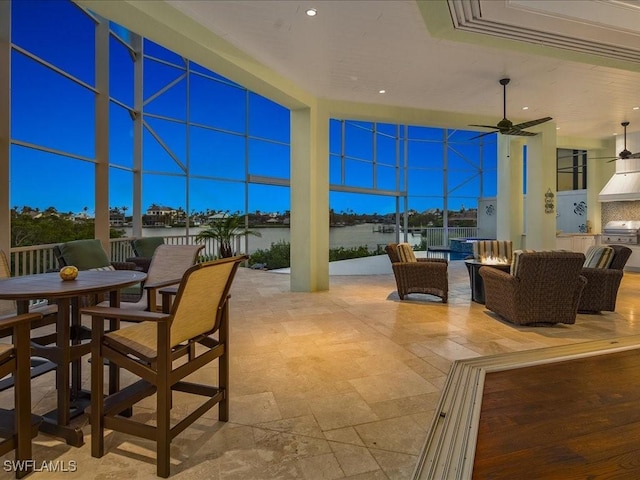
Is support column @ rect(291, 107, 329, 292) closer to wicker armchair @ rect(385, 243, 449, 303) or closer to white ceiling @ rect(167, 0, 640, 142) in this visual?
white ceiling @ rect(167, 0, 640, 142)

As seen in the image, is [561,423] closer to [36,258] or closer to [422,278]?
[422,278]

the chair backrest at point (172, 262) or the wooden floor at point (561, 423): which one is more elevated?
the chair backrest at point (172, 262)

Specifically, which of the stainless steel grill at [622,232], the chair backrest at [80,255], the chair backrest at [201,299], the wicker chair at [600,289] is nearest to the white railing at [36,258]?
the chair backrest at [80,255]

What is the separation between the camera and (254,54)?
181 inches

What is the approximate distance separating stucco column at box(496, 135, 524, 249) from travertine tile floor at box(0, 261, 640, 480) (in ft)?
12.4

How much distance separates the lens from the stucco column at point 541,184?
764cm

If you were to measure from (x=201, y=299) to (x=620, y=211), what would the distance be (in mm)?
10837

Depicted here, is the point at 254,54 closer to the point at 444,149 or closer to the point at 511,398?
the point at 511,398

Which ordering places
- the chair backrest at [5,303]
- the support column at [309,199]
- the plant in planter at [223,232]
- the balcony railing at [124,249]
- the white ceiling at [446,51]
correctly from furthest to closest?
the plant in planter at [223,232] → the support column at [309,199] → the balcony railing at [124,249] → the white ceiling at [446,51] → the chair backrest at [5,303]

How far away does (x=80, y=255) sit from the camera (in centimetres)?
444

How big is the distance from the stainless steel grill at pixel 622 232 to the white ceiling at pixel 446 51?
2787mm

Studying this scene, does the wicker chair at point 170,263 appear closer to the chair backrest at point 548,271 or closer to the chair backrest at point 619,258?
the chair backrest at point 548,271

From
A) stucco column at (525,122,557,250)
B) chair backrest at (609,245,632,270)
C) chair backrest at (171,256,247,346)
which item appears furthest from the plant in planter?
chair backrest at (609,245,632,270)

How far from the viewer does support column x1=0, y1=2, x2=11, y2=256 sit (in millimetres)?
4141
